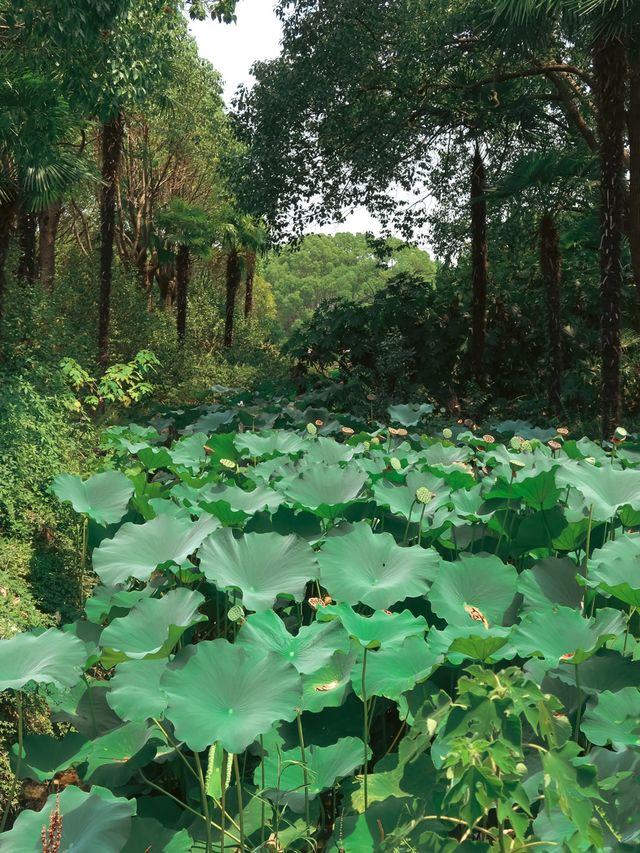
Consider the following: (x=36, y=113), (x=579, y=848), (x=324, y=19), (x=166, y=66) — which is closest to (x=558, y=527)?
(x=579, y=848)

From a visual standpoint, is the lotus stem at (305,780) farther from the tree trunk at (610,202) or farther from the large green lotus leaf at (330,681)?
the tree trunk at (610,202)

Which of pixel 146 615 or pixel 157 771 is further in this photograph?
pixel 157 771

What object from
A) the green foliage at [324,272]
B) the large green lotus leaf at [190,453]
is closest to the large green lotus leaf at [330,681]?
the large green lotus leaf at [190,453]

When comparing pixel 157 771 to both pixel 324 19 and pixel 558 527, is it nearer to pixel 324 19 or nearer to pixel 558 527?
pixel 558 527

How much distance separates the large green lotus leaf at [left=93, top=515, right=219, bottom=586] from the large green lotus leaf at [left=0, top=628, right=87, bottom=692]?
564mm

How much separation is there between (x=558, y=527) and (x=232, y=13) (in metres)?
14.5

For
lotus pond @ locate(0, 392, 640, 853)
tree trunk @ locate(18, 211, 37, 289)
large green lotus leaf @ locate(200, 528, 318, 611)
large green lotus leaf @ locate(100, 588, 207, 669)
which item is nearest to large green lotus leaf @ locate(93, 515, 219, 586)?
lotus pond @ locate(0, 392, 640, 853)

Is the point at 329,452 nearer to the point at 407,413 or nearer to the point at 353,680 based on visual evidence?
the point at 407,413

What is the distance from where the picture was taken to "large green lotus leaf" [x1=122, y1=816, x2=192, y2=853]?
6.69ft

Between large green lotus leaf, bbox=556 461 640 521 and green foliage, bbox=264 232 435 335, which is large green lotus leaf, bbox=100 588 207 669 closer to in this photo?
large green lotus leaf, bbox=556 461 640 521

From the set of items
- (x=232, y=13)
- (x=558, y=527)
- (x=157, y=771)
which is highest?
(x=232, y=13)

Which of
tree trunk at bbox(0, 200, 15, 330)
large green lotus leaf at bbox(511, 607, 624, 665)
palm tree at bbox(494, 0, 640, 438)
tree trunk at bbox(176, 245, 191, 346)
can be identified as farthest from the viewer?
tree trunk at bbox(176, 245, 191, 346)

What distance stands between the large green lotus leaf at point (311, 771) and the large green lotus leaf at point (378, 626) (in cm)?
28

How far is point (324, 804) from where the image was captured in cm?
255
